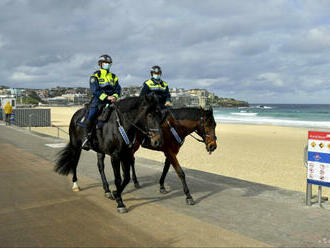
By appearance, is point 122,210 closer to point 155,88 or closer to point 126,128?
point 126,128

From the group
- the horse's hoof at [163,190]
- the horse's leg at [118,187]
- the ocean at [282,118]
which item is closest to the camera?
the horse's leg at [118,187]

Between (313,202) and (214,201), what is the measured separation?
210cm

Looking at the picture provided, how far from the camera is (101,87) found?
6.39 meters

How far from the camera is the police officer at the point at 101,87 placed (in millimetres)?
6297

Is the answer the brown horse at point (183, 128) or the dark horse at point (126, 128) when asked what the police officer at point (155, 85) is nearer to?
the brown horse at point (183, 128)

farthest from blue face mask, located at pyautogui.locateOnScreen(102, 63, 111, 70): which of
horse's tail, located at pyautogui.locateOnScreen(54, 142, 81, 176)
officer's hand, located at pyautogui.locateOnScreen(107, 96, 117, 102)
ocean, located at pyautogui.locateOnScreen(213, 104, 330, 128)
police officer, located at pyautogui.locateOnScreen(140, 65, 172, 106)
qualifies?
ocean, located at pyautogui.locateOnScreen(213, 104, 330, 128)

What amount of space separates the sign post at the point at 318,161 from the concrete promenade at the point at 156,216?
507 mm

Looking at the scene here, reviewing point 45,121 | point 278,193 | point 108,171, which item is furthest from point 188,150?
point 45,121

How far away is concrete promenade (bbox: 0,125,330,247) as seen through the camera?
4.29 meters

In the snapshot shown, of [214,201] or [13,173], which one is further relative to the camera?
[13,173]

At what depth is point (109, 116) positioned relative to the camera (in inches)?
236

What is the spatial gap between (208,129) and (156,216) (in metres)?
2.27

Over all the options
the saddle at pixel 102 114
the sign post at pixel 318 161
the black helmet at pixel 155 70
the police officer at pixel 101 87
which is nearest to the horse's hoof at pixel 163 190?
the police officer at pixel 101 87

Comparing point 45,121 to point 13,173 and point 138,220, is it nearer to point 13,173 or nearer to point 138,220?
point 13,173
